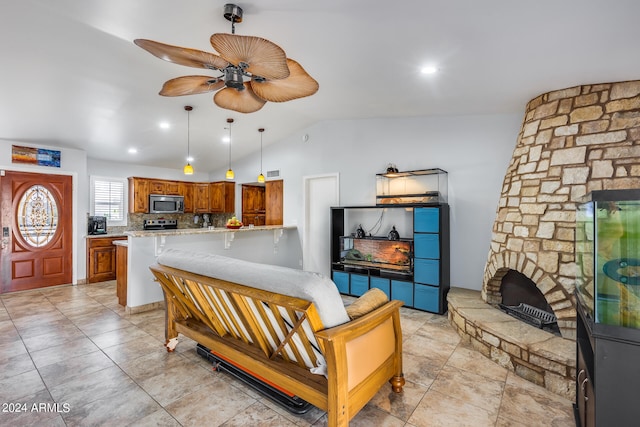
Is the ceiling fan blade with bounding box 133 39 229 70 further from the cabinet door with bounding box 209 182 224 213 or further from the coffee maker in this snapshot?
the cabinet door with bounding box 209 182 224 213

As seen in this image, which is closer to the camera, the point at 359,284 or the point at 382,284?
the point at 382,284

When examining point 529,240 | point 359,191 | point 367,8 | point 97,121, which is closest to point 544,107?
point 529,240

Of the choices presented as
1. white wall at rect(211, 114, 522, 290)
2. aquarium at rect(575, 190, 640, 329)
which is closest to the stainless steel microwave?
white wall at rect(211, 114, 522, 290)

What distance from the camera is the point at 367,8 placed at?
2223 mm

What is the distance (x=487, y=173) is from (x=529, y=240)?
1415mm

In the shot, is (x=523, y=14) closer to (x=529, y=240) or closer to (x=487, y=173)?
(x=529, y=240)

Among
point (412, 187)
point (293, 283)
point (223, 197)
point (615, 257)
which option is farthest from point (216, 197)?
point (615, 257)

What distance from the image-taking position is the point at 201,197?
25.6ft

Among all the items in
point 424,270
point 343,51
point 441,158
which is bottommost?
point 424,270

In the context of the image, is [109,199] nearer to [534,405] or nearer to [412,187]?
[412,187]

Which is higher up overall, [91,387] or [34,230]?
[34,230]

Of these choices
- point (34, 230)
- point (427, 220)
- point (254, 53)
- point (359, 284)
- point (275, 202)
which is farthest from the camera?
point (275, 202)

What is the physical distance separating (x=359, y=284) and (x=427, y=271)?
47.2 inches

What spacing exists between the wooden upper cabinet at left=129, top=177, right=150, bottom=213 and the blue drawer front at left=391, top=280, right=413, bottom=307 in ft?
19.2
